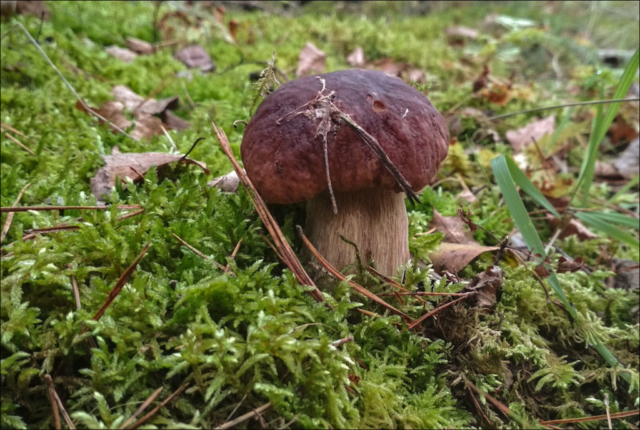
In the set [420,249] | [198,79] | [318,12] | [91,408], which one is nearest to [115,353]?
[91,408]

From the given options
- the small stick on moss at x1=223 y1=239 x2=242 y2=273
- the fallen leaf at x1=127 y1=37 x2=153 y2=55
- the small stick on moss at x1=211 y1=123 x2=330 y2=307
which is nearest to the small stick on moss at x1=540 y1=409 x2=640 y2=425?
the small stick on moss at x1=211 y1=123 x2=330 y2=307

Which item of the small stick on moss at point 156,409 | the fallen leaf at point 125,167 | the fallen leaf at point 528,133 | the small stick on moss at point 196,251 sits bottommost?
the small stick on moss at point 156,409

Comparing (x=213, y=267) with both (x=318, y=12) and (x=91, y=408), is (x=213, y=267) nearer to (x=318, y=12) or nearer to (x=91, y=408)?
(x=91, y=408)

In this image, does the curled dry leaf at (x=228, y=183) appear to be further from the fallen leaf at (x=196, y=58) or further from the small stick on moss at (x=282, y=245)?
the fallen leaf at (x=196, y=58)

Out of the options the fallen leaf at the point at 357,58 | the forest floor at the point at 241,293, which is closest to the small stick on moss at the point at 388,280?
the forest floor at the point at 241,293

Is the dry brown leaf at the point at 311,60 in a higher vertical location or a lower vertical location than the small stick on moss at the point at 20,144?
higher
